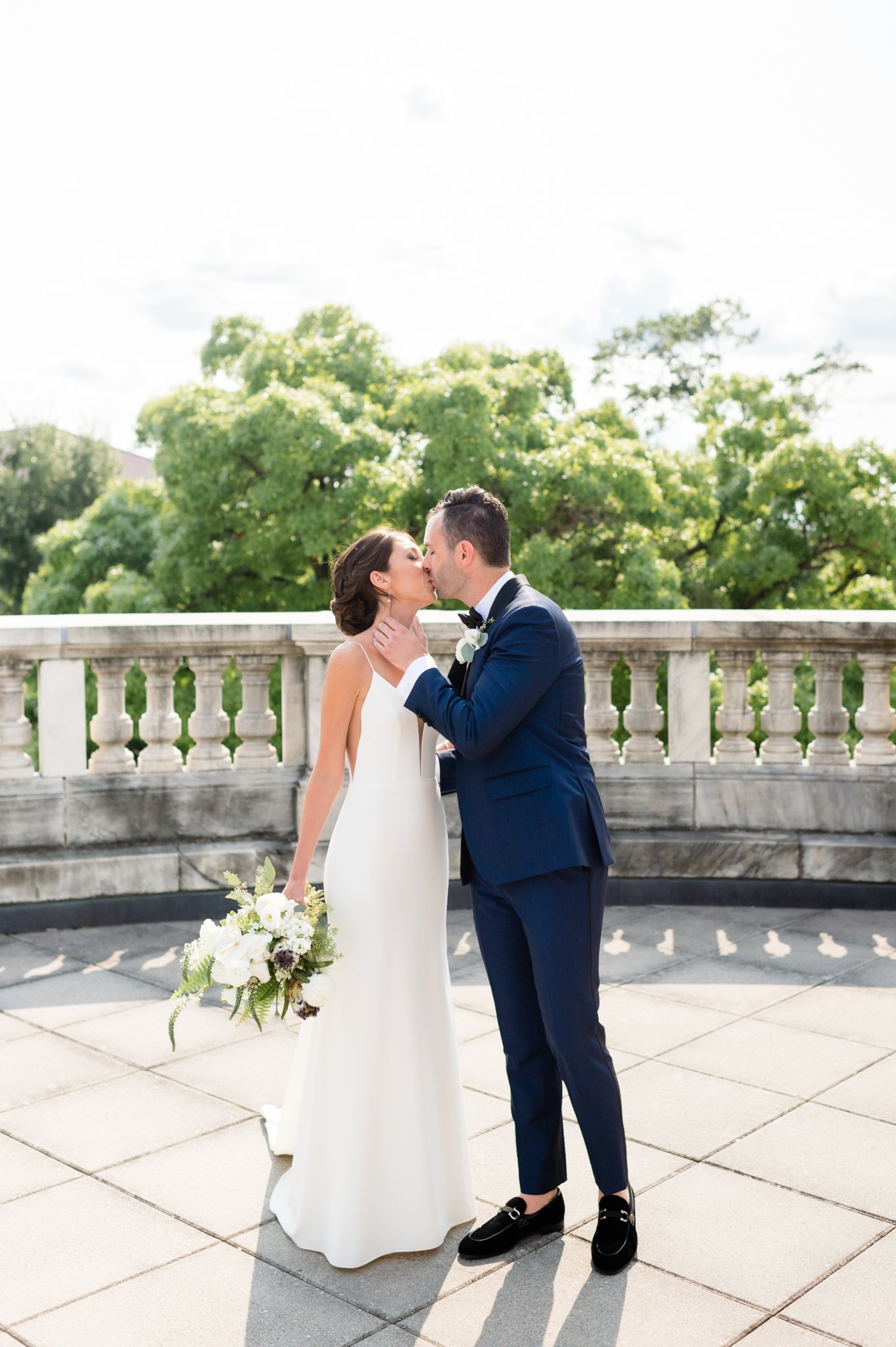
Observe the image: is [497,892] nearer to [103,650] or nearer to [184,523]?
[103,650]

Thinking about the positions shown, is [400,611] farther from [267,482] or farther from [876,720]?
[267,482]

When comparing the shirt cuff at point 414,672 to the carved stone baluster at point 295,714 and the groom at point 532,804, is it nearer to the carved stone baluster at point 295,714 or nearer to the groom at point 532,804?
the groom at point 532,804

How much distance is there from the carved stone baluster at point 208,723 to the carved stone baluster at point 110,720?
0.34 metres

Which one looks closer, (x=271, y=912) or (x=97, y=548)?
(x=271, y=912)

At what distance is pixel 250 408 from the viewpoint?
21.3m

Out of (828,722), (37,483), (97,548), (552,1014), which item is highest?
(37,483)

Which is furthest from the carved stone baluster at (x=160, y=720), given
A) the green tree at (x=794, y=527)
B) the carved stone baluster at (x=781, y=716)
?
the green tree at (x=794, y=527)

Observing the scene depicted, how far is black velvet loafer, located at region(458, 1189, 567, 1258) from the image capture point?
366 cm

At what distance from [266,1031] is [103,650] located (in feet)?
7.84

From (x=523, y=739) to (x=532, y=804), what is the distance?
18cm

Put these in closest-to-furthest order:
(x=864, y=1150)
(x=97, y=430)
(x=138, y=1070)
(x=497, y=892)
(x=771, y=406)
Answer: (x=497, y=892), (x=864, y=1150), (x=138, y=1070), (x=771, y=406), (x=97, y=430)

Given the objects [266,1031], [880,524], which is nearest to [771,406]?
[880,524]

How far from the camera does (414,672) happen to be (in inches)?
143

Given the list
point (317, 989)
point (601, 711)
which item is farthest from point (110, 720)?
point (317, 989)
